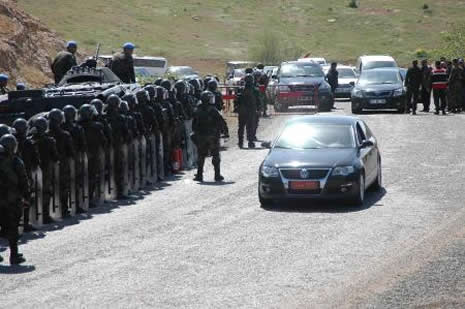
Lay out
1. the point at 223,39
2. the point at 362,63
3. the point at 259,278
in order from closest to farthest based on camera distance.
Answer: the point at 259,278, the point at 362,63, the point at 223,39

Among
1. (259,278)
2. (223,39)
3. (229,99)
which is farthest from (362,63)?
(223,39)

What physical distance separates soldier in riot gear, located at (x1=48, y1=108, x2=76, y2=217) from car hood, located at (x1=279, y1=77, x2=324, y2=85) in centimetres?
2361

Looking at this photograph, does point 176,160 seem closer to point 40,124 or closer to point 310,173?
point 310,173

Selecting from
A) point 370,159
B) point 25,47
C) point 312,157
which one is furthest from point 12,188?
point 25,47

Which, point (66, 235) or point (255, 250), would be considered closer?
point (255, 250)

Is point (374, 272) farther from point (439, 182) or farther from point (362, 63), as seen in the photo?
point (362, 63)

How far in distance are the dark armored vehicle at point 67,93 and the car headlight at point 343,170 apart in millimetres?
5895

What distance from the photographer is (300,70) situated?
1763 inches

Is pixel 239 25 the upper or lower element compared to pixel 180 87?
upper

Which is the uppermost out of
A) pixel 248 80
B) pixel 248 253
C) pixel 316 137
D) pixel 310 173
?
pixel 248 80

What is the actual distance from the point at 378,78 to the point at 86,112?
2363 cm

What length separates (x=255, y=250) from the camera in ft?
52.2

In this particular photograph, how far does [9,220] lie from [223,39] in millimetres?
83223

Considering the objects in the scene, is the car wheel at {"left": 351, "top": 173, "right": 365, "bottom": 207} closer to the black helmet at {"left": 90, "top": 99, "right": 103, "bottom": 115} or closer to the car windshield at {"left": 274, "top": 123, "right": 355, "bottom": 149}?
the car windshield at {"left": 274, "top": 123, "right": 355, "bottom": 149}
